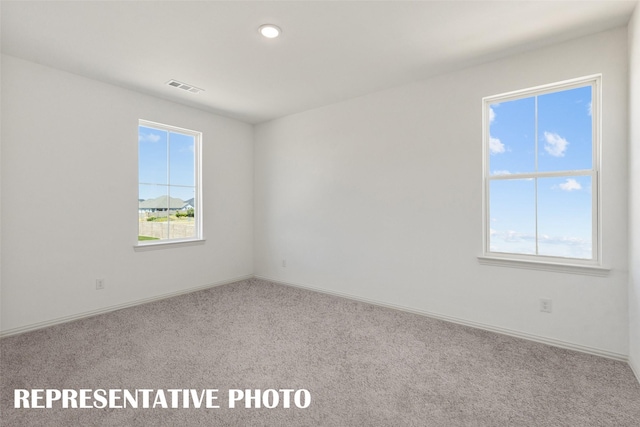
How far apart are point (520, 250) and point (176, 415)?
311cm

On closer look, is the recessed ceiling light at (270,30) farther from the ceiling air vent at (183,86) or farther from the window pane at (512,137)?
the window pane at (512,137)

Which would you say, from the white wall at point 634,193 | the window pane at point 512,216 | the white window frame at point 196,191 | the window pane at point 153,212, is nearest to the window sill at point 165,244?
the white window frame at point 196,191

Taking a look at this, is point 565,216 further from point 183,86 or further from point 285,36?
point 183,86

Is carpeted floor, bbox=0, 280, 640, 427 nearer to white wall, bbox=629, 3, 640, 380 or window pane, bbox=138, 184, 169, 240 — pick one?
white wall, bbox=629, 3, 640, 380

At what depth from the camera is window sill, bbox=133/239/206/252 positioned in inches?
150

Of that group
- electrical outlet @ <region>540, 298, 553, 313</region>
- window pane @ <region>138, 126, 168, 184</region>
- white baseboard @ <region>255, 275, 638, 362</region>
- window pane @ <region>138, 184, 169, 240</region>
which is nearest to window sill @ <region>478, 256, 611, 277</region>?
electrical outlet @ <region>540, 298, 553, 313</region>

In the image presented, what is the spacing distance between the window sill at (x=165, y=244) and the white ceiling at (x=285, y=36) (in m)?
1.91

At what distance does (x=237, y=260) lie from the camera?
16.5ft

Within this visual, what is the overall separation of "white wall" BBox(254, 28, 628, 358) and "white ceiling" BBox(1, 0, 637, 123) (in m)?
0.29

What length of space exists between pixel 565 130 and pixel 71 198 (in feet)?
16.0

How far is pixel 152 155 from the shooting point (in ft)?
13.3

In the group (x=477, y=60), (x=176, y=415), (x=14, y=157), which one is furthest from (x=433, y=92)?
(x=14, y=157)

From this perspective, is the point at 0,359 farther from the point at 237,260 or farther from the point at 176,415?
the point at 237,260

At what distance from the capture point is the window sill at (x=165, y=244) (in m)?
3.82
